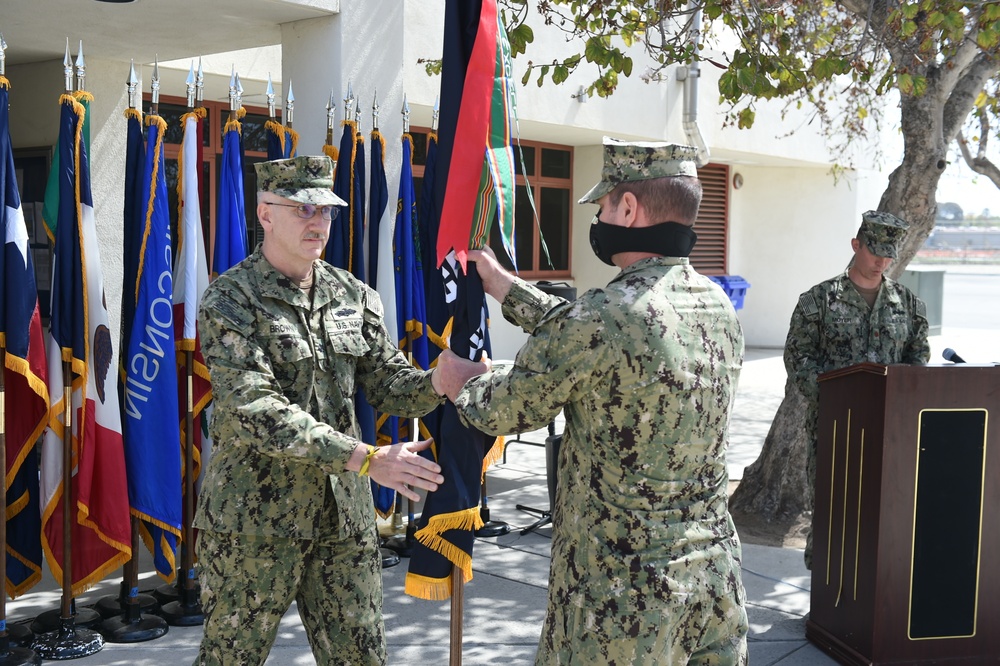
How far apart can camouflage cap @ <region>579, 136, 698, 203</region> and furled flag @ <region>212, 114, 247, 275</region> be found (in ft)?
10.00

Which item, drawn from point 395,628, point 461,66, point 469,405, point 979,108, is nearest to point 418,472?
point 469,405

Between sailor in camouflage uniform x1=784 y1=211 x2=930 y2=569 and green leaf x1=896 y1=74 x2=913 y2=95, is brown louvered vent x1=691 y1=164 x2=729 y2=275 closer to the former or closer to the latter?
green leaf x1=896 y1=74 x2=913 y2=95

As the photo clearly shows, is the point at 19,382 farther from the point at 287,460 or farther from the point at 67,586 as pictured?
the point at 287,460

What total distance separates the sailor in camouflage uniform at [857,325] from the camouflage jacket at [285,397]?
109 inches

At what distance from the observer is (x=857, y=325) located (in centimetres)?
544

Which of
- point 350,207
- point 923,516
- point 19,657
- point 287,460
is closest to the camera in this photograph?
point 287,460

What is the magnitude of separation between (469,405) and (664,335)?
0.56 metres

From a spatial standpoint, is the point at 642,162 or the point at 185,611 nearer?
the point at 642,162

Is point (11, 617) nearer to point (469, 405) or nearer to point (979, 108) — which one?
point (469, 405)

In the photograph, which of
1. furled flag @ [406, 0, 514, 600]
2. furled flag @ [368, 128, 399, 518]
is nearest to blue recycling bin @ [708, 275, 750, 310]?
furled flag @ [368, 128, 399, 518]

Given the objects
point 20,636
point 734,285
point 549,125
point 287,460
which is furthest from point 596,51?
point 734,285

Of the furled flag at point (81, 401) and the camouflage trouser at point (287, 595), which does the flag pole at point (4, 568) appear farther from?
the camouflage trouser at point (287, 595)

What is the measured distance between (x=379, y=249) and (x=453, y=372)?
2947 mm

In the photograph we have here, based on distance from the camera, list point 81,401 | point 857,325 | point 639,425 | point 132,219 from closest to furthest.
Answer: point 639,425 < point 81,401 < point 132,219 < point 857,325
